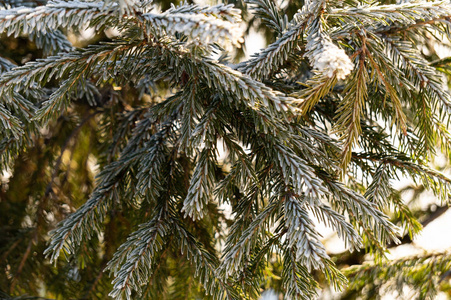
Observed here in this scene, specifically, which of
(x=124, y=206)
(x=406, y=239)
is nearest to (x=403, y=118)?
(x=124, y=206)

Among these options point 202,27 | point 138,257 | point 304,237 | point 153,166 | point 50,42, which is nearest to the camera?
point 202,27

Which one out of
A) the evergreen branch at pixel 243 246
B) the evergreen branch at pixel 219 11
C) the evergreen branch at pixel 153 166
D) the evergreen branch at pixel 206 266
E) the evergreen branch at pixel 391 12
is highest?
the evergreen branch at pixel 391 12

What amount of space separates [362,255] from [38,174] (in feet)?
5.35

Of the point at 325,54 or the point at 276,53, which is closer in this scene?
the point at 325,54

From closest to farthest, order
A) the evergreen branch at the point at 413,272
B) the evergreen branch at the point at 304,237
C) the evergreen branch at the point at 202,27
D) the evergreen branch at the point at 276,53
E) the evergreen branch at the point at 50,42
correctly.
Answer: the evergreen branch at the point at 202,27, the evergreen branch at the point at 304,237, the evergreen branch at the point at 276,53, the evergreen branch at the point at 50,42, the evergreen branch at the point at 413,272

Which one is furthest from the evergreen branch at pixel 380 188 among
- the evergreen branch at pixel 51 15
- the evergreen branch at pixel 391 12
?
the evergreen branch at pixel 51 15

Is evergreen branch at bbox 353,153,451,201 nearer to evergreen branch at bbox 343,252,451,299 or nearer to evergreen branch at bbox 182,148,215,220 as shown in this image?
evergreen branch at bbox 182,148,215,220

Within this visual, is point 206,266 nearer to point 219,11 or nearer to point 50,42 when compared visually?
point 219,11

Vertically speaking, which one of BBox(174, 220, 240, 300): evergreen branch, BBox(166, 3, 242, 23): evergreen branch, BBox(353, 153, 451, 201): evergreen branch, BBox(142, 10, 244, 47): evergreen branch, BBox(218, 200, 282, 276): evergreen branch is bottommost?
BBox(174, 220, 240, 300): evergreen branch

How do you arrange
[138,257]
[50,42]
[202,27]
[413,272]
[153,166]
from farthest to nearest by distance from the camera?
[413,272] < [50,42] < [153,166] < [138,257] < [202,27]

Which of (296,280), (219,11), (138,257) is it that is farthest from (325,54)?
(138,257)

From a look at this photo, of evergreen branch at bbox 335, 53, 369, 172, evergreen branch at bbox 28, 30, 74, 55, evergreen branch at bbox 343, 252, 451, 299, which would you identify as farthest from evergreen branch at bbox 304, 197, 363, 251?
evergreen branch at bbox 28, 30, 74, 55

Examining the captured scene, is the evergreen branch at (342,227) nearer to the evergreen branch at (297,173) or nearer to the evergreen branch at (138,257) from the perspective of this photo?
the evergreen branch at (297,173)

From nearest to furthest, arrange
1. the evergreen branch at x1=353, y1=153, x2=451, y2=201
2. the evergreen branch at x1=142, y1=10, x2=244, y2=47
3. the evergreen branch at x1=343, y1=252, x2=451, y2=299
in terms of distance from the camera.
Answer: the evergreen branch at x1=142, y1=10, x2=244, y2=47 < the evergreen branch at x1=353, y1=153, x2=451, y2=201 < the evergreen branch at x1=343, y1=252, x2=451, y2=299
